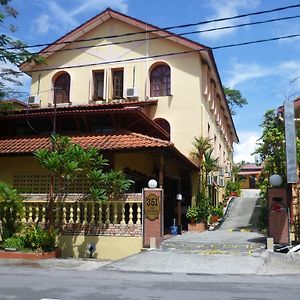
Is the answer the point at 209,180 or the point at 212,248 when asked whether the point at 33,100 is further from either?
the point at 212,248

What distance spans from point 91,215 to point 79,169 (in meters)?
1.88

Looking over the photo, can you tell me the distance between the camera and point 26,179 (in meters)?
16.5

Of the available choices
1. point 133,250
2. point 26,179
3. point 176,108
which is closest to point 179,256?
point 133,250

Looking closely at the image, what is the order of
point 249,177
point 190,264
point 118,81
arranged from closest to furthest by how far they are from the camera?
1. point 190,264
2. point 118,81
3. point 249,177

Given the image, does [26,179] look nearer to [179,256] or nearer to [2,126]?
[2,126]

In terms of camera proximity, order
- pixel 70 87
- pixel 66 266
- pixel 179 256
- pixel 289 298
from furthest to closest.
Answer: pixel 70 87 < pixel 179 256 < pixel 66 266 < pixel 289 298

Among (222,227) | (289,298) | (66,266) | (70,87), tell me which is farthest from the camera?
(70,87)

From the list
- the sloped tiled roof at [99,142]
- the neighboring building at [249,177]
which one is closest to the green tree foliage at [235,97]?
the neighboring building at [249,177]

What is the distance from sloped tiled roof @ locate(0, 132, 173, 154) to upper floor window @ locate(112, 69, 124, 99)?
7.95 metres

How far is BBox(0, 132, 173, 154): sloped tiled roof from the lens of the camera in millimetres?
14273

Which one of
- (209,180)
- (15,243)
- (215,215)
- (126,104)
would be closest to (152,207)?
(15,243)

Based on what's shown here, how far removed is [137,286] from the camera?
7.75m

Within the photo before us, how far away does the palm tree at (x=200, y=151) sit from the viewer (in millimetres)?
20906

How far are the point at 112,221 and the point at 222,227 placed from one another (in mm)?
8737
